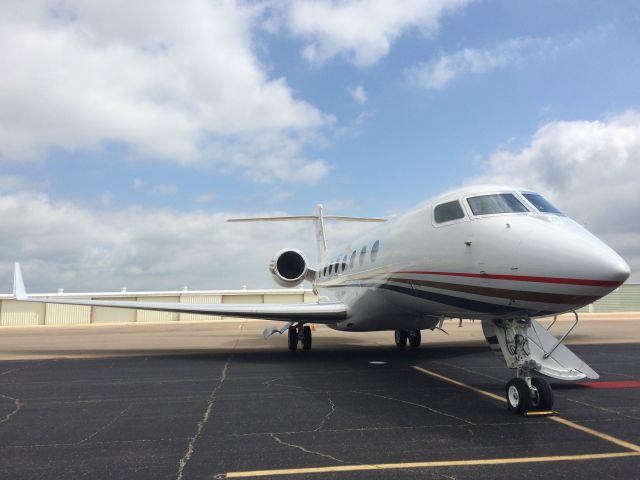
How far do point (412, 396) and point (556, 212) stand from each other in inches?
134

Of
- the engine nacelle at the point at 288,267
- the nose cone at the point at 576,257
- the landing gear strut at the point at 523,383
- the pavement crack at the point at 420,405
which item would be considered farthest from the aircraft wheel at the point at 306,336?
the nose cone at the point at 576,257

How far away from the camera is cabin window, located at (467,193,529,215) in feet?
22.0

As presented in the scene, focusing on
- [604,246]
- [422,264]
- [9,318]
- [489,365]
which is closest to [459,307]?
[422,264]

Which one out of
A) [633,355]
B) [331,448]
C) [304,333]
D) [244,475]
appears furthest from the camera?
[304,333]

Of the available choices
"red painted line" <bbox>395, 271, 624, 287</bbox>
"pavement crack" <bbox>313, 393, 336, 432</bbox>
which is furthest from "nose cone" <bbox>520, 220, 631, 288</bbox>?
"pavement crack" <bbox>313, 393, 336, 432</bbox>

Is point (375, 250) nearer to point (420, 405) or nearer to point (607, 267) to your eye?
point (420, 405)

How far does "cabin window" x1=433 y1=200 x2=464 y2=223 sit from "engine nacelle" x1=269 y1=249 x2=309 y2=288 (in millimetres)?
9422

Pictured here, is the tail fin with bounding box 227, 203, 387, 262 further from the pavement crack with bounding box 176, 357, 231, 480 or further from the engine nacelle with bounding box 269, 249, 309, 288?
the pavement crack with bounding box 176, 357, 231, 480

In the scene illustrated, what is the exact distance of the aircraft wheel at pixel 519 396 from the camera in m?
6.04

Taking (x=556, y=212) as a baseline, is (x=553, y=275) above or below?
below

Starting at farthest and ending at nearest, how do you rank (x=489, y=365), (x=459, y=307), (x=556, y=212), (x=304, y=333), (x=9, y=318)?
(x=9, y=318) → (x=304, y=333) → (x=489, y=365) → (x=459, y=307) → (x=556, y=212)

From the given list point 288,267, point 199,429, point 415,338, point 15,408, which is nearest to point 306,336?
point 415,338

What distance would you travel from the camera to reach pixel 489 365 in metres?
11.0

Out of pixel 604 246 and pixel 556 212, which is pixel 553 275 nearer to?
pixel 604 246
